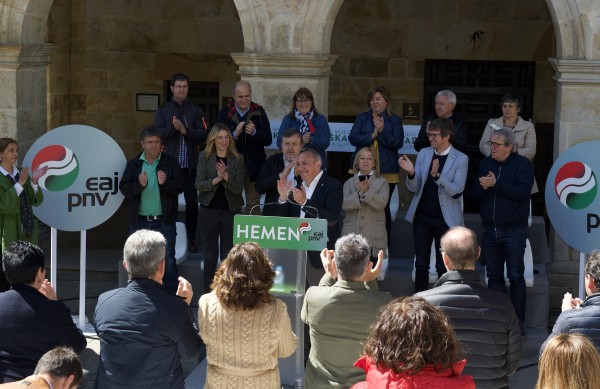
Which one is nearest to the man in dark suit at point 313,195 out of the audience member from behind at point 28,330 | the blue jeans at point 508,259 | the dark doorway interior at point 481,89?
the blue jeans at point 508,259

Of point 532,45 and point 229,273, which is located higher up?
point 532,45

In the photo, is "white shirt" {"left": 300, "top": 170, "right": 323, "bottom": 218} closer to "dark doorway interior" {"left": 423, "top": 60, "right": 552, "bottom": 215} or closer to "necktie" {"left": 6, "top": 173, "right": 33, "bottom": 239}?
"necktie" {"left": 6, "top": 173, "right": 33, "bottom": 239}

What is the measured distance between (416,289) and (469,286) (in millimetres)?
3777

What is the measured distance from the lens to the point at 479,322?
18.2ft

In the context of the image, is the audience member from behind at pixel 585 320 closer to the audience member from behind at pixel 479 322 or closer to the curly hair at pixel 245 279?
the audience member from behind at pixel 479 322

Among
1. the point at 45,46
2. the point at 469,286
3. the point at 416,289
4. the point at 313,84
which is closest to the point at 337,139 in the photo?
the point at 313,84

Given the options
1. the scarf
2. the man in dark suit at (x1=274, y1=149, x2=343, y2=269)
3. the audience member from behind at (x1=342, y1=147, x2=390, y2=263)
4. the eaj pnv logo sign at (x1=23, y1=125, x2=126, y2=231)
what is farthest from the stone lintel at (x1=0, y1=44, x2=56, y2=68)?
the audience member from behind at (x1=342, y1=147, x2=390, y2=263)

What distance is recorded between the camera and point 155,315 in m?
5.51

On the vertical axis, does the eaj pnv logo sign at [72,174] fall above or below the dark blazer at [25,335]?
above

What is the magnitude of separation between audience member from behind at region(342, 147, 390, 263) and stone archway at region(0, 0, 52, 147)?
3.97 m

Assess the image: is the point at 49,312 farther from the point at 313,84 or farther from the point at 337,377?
the point at 313,84

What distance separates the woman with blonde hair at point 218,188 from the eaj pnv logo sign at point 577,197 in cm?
272

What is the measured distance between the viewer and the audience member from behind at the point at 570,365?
4.09 m

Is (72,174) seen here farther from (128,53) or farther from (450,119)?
(128,53)
